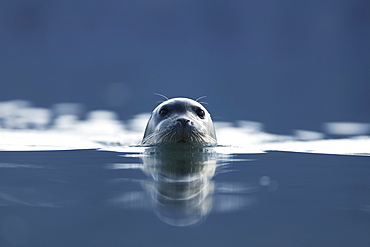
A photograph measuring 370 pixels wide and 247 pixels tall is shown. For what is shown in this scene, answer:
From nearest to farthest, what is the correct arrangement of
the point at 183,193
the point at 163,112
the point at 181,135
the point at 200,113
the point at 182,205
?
the point at 182,205, the point at 183,193, the point at 181,135, the point at 163,112, the point at 200,113

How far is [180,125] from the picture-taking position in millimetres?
4441

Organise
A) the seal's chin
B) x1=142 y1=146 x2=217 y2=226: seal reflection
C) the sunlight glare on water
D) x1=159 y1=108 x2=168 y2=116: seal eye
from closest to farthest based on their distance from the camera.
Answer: x1=142 y1=146 x2=217 y2=226: seal reflection
the seal's chin
x1=159 y1=108 x2=168 y2=116: seal eye
the sunlight glare on water

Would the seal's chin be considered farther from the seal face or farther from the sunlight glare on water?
the sunlight glare on water

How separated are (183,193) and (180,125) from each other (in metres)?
2.48

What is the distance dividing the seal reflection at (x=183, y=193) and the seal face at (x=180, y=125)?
3.69ft

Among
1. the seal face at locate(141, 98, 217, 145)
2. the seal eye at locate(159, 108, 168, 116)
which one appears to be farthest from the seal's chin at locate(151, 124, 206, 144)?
the seal eye at locate(159, 108, 168, 116)

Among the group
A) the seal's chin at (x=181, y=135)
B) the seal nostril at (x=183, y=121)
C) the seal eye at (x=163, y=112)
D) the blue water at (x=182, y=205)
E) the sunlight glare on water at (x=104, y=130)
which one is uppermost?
the sunlight glare on water at (x=104, y=130)

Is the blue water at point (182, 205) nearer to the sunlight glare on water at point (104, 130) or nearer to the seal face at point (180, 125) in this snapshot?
the seal face at point (180, 125)

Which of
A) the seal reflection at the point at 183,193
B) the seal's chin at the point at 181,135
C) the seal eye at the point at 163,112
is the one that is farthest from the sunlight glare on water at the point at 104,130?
the seal reflection at the point at 183,193

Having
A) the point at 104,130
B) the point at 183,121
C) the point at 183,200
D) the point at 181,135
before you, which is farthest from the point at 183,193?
the point at 104,130

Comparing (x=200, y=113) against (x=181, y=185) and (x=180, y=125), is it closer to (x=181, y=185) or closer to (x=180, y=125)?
(x=180, y=125)

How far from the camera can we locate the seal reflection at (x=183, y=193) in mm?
1677

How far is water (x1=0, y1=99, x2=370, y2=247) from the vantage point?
146 cm

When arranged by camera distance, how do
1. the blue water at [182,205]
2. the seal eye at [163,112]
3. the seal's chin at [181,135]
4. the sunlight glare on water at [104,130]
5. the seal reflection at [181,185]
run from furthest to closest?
the sunlight glare on water at [104,130]
the seal eye at [163,112]
the seal's chin at [181,135]
the seal reflection at [181,185]
the blue water at [182,205]
